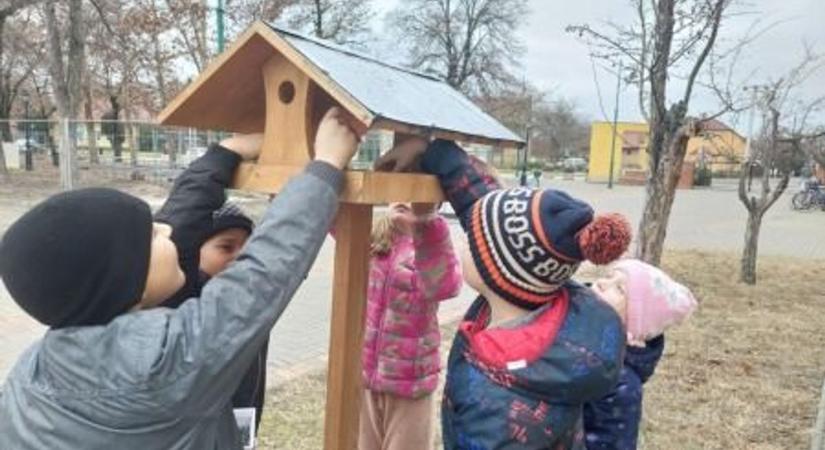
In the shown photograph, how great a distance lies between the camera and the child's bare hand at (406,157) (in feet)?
5.75

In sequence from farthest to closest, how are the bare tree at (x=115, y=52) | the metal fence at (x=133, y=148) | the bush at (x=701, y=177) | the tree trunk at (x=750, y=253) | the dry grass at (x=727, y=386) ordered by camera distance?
1. the bush at (x=701, y=177)
2. the bare tree at (x=115, y=52)
3. the metal fence at (x=133, y=148)
4. the tree trunk at (x=750, y=253)
5. the dry grass at (x=727, y=386)

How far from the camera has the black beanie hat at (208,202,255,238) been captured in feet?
6.12

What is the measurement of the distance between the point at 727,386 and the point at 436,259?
11.4 feet

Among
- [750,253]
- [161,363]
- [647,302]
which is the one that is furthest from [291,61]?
[750,253]

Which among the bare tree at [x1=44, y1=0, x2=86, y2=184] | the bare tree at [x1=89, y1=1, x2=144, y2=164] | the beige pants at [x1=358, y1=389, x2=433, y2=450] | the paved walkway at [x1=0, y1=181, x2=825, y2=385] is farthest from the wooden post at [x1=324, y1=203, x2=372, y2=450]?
the bare tree at [x1=44, y1=0, x2=86, y2=184]

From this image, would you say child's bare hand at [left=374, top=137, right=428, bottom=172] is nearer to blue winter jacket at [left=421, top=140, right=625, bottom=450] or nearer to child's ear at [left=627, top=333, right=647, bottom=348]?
blue winter jacket at [left=421, top=140, right=625, bottom=450]

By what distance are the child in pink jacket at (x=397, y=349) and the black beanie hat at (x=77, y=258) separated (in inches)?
56.0

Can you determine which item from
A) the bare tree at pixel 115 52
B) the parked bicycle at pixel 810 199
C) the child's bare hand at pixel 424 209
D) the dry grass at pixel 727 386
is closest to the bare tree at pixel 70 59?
the bare tree at pixel 115 52

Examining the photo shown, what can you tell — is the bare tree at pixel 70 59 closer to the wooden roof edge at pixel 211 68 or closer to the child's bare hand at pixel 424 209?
the child's bare hand at pixel 424 209

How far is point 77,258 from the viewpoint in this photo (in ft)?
3.60

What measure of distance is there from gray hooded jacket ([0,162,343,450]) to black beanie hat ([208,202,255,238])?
661 millimetres

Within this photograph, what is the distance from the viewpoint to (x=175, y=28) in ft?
56.2

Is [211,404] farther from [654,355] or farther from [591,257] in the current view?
[654,355]

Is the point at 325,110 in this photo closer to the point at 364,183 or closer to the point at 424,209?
the point at 364,183
